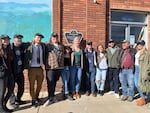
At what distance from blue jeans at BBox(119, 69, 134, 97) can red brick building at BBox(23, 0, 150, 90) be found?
1.48 metres

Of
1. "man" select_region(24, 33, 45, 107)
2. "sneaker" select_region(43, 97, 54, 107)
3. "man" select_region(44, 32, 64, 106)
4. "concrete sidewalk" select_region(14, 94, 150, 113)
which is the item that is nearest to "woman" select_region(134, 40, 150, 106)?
"concrete sidewalk" select_region(14, 94, 150, 113)

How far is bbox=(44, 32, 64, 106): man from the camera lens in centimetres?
819

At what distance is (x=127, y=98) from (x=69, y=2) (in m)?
3.29

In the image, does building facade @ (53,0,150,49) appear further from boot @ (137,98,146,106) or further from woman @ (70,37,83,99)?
boot @ (137,98,146,106)

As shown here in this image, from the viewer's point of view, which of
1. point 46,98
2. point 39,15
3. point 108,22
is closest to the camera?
point 46,98

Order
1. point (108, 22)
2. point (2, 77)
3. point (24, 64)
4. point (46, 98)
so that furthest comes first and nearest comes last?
point (108, 22)
point (46, 98)
point (24, 64)
point (2, 77)

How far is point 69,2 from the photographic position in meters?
9.61

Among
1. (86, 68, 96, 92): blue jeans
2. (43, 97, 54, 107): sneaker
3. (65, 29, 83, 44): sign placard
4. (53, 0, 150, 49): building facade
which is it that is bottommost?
(43, 97, 54, 107): sneaker

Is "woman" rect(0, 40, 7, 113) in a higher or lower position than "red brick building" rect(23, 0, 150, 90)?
lower

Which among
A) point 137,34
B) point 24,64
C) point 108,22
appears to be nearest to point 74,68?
point 24,64

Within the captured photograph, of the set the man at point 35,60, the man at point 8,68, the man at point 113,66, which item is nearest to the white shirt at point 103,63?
the man at point 113,66

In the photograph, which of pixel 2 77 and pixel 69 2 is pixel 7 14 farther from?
pixel 2 77

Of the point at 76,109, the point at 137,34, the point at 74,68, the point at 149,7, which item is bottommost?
the point at 76,109

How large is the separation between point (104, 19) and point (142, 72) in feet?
8.01
